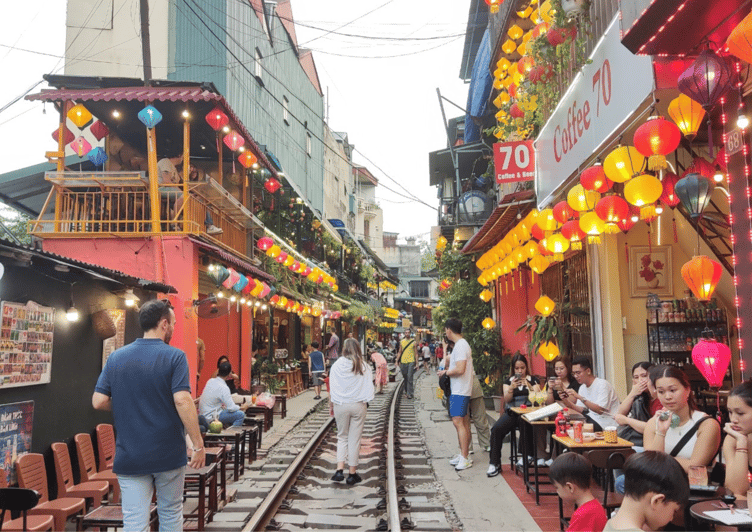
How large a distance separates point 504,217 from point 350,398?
5955 millimetres

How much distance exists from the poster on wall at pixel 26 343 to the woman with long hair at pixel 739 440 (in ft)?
22.3

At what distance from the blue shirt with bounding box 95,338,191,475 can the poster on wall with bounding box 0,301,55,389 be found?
9.54 feet

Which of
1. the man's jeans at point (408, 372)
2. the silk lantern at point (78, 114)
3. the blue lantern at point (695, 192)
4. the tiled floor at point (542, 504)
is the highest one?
the silk lantern at point (78, 114)

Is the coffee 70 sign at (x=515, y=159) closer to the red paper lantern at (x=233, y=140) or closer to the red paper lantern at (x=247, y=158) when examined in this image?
the red paper lantern at (x=233, y=140)

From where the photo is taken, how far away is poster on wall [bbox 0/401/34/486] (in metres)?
6.30

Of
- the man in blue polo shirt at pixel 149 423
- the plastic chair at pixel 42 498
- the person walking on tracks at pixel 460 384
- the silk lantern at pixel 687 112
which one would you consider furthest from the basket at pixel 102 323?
the silk lantern at pixel 687 112

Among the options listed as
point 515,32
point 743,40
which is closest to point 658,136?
point 743,40

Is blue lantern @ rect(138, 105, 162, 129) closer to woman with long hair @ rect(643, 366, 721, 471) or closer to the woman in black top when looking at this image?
the woman in black top

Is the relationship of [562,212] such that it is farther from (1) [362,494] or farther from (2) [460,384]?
(1) [362,494]

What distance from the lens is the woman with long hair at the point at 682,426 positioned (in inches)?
175

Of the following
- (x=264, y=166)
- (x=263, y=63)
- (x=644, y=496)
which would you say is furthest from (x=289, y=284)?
(x=644, y=496)

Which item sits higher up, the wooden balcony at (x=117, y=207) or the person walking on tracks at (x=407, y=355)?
the wooden balcony at (x=117, y=207)

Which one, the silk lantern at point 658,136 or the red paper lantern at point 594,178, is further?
the red paper lantern at point 594,178

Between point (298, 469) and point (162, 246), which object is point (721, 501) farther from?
point (162, 246)
